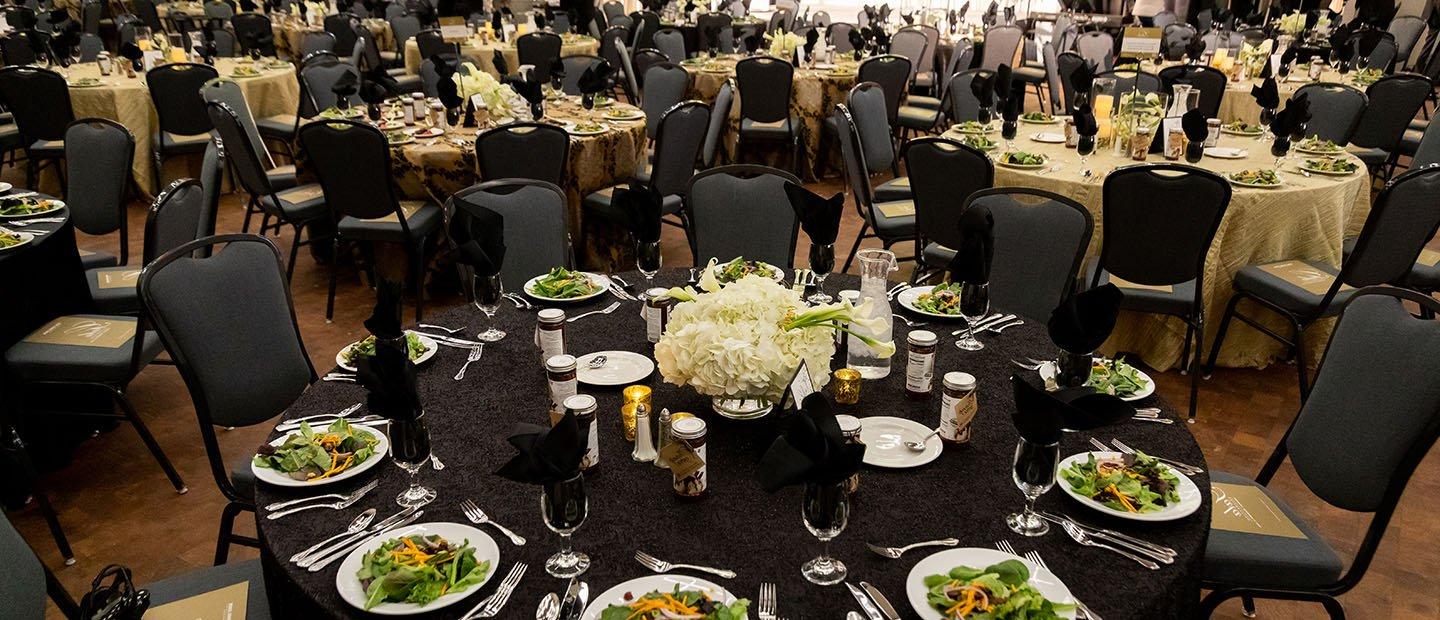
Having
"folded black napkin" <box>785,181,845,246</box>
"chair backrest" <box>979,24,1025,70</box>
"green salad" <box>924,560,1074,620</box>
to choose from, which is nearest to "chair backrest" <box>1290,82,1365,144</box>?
"chair backrest" <box>979,24,1025,70</box>

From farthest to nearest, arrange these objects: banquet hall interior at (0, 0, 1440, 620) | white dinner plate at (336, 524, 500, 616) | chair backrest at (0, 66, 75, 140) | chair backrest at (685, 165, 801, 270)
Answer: chair backrest at (0, 66, 75, 140)
chair backrest at (685, 165, 801, 270)
banquet hall interior at (0, 0, 1440, 620)
white dinner plate at (336, 524, 500, 616)

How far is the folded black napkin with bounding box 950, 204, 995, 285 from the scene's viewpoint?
216 cm

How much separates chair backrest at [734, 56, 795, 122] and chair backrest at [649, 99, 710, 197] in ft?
5.91

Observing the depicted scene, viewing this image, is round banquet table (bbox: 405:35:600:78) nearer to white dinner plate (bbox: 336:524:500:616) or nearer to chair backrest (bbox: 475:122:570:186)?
chair backrest (bbox: 475:122:570:186)

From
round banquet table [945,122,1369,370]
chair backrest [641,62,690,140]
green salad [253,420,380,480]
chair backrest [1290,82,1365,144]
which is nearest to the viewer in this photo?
green salad [253,420,380,480]

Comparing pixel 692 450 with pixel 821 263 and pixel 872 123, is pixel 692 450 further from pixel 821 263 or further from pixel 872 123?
pixel 872 123

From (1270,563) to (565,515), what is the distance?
1.60 m

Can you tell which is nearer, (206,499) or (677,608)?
(677,608)

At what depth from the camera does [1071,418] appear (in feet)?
4.94

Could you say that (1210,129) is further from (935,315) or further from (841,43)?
(841,43)

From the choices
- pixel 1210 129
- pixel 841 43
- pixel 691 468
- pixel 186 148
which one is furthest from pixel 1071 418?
pixel 841 43

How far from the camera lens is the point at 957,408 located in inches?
70.5

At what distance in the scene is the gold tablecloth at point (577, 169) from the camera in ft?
14.8

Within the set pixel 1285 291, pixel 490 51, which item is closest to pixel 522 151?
pixel 1285 291
